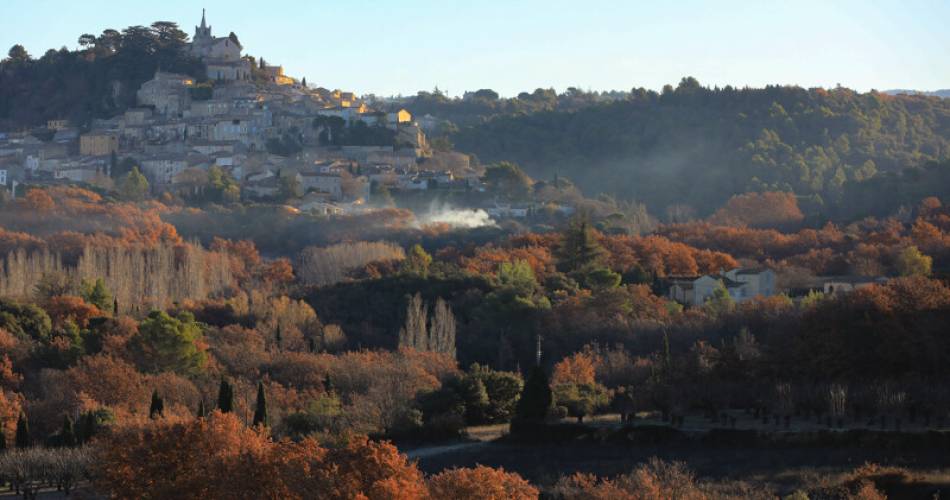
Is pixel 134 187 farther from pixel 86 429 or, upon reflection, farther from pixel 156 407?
pixel 86 429

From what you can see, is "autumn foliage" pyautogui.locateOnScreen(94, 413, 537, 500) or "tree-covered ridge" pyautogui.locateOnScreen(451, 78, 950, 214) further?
"tree-covered ridge" pyautogui.locateOnScreen(451, 78, 950, 214)

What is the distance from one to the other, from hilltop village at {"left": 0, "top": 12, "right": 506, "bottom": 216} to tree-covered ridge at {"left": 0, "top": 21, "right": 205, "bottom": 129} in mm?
1638

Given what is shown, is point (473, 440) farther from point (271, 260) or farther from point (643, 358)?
point (271, 260)

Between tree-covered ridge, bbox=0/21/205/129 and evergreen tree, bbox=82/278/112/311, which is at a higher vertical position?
tree-covered ridge, bbox=0/21/205/129

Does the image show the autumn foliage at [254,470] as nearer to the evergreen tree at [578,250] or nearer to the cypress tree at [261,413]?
the cypress tree at [261,413]

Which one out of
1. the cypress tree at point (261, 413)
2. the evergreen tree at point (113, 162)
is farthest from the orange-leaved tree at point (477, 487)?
the evergreen tree at point (113, 162)

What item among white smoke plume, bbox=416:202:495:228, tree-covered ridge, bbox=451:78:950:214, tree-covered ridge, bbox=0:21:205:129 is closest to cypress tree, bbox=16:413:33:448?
white smoke plume, bbox=416:202:495:228

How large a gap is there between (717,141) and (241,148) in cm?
2550

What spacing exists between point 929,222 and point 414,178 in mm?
24990

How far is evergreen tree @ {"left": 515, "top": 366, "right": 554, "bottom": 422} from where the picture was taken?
110 ft

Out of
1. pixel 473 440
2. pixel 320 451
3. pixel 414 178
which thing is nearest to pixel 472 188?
pixel 414 178

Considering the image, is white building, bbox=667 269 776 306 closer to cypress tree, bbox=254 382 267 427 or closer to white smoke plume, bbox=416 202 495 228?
white smoke plume, bbox=416 202 495 228

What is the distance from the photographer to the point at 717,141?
94.2m

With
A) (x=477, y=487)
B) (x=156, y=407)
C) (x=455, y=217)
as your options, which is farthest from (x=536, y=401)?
(x=455, y=217)
